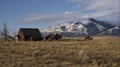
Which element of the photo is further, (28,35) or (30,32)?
Result: (30,32)

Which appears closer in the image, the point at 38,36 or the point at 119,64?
the point at 119,64

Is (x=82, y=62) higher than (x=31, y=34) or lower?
lower

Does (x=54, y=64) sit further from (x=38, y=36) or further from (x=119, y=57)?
(x=38, y=36)

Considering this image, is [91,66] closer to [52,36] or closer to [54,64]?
[54,64]

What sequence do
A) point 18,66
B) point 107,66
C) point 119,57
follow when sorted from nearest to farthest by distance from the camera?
point 18,66, point 107,66, point 119,57

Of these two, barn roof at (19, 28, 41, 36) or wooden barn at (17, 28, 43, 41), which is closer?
wooden barn at (17, 28, 43, 41)

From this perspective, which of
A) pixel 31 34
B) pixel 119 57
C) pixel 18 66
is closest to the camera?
pixel 18 66

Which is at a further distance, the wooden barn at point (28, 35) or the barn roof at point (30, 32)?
the barn roof at point (30, 32)

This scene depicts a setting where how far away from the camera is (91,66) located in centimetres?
1794

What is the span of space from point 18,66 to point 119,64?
7.14 metres

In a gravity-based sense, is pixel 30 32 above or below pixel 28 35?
above

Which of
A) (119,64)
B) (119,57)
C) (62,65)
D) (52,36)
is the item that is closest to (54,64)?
(62,65)

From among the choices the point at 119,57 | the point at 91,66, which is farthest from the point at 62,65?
the point at 119,57

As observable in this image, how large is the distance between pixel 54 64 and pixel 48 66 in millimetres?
777
